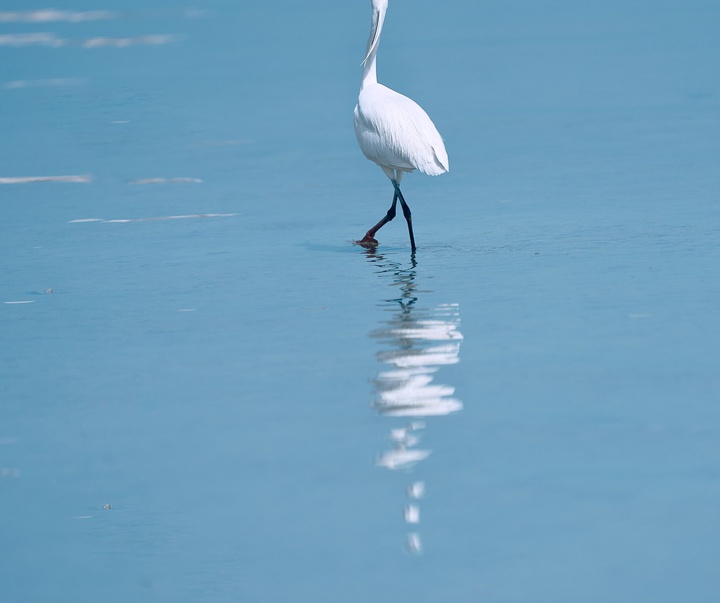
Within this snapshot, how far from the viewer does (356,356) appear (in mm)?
7305

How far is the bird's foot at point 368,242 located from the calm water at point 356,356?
16cm

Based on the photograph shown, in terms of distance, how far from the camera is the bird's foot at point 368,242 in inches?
419

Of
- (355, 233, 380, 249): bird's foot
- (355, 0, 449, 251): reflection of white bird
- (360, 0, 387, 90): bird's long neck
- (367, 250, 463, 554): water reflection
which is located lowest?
(355, 233, 380, 249): bird's foot

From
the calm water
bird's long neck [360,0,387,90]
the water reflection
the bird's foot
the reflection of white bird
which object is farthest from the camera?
bird's long neck [360,0,387,90]

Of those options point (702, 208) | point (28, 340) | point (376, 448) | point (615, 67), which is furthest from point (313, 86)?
point (376, 448)

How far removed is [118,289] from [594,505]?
501 cm

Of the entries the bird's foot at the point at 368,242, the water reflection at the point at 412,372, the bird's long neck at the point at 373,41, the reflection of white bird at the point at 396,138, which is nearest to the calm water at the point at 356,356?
the water reflection at the point at 412,372

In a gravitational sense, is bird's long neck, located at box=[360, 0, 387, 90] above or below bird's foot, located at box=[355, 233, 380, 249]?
above

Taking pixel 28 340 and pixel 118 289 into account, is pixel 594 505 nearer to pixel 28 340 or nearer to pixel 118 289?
pixel 28 340

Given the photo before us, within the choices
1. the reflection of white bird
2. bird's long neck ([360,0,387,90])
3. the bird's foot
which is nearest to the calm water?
the bird's foot

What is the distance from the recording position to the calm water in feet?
16.0

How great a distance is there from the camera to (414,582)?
4621 mm

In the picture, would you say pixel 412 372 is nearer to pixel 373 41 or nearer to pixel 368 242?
pixel 368 242

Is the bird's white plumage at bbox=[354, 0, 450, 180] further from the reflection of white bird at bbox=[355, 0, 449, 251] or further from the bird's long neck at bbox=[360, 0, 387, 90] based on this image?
the bird's long neck at bbox=[360, 0, 387, 90]
